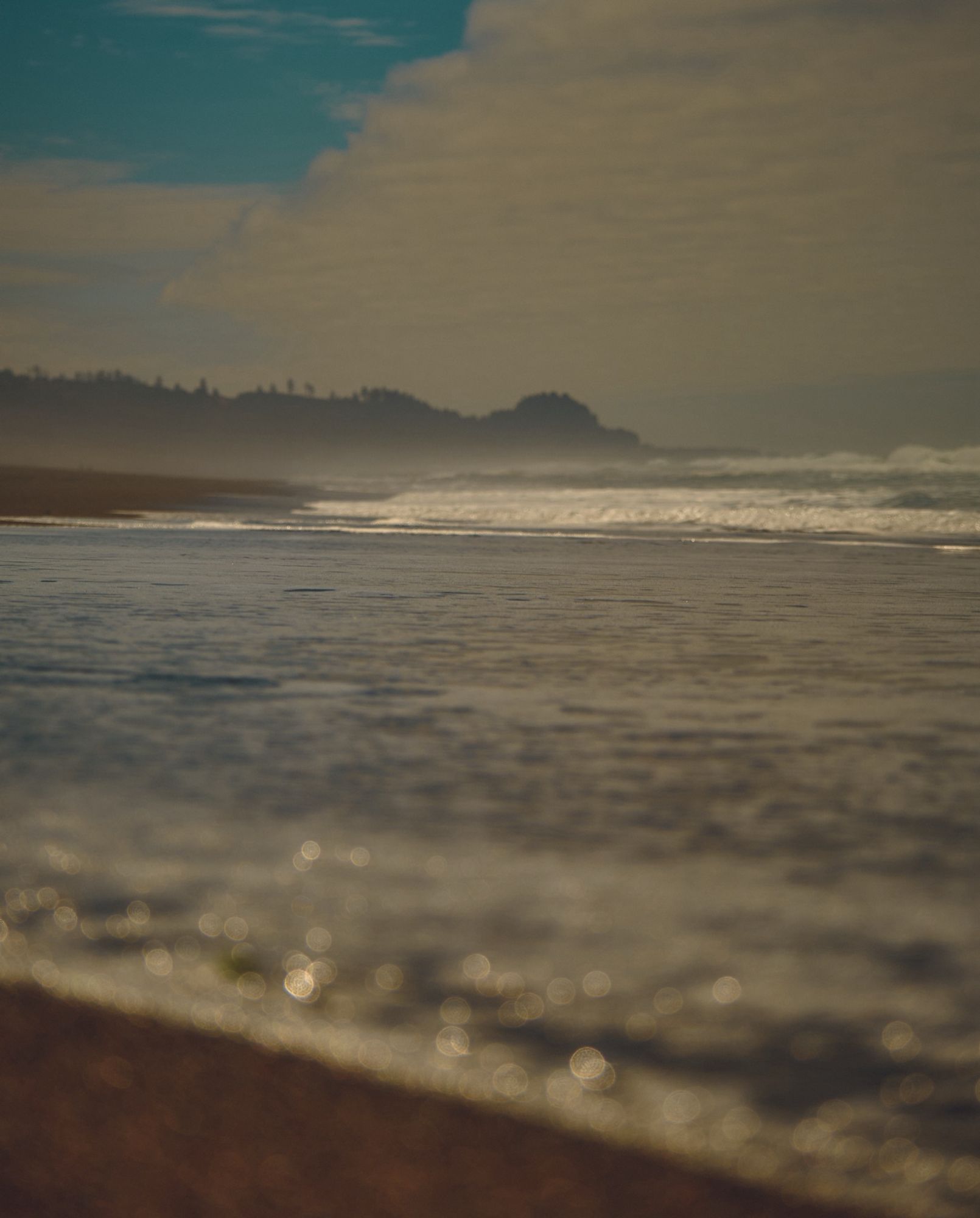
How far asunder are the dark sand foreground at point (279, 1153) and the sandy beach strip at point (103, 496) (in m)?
13.4

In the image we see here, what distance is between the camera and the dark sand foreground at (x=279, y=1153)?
0.84 meters

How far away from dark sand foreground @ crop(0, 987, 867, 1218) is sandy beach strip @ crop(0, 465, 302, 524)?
1335cm

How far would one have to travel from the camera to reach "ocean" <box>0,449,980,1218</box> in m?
1.00

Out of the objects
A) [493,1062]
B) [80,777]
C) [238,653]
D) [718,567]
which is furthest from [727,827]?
[718,567]

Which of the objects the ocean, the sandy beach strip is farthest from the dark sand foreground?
the sandy beach strip

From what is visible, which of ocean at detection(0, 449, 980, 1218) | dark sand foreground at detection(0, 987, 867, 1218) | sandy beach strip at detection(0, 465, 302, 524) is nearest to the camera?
dark sand foreground at detection(0, 987, 867, 1218)

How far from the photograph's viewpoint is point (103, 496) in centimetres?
2544

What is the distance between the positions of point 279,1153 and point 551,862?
26.9 inches

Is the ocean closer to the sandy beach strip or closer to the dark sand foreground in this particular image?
the dark sand foreground

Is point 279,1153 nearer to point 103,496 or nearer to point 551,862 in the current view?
point 551,862

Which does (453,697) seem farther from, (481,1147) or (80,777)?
(481,1147)

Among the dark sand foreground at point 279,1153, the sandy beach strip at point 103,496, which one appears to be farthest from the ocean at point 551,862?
the sandy beach strip at point 103,496

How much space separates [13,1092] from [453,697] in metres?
1.74

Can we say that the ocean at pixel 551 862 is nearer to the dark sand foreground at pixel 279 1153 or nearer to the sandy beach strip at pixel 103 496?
the dark sand foreground at pixel 279 1153
